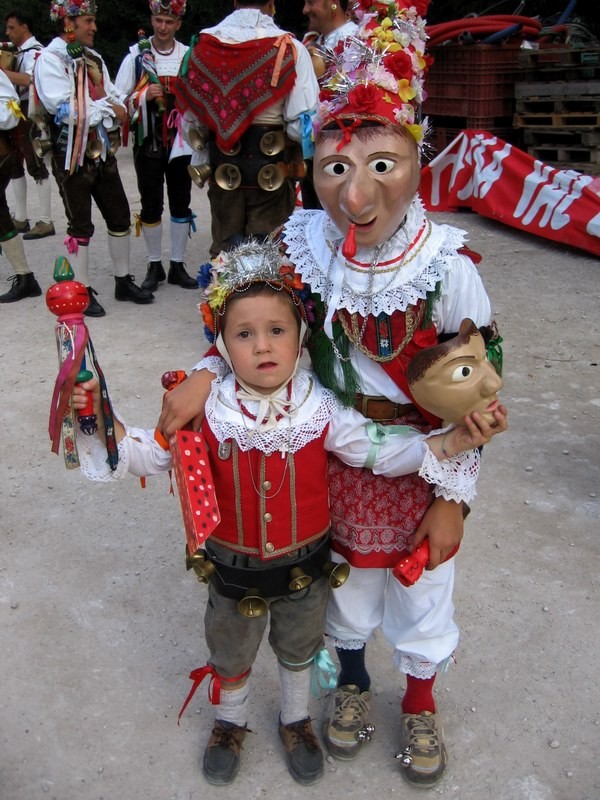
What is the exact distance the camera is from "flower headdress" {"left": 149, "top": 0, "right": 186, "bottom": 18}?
5.05 m

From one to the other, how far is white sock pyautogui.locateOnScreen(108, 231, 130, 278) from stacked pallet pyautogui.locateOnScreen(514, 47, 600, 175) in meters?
3.59

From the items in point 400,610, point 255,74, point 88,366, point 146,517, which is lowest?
point 146,517

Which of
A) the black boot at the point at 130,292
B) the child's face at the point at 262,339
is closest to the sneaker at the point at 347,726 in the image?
the child's face at the point at 262,339

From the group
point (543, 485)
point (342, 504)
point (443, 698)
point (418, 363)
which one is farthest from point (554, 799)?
point (543, 485)

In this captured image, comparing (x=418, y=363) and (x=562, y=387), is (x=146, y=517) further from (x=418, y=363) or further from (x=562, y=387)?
(x=562, y=387)

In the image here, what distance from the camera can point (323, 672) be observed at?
2195 millimetres

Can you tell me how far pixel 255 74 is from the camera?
161 inches

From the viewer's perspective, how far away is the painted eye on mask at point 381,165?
5.92ft

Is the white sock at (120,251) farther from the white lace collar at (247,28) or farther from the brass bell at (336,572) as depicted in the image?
the brass bell at (336,572)

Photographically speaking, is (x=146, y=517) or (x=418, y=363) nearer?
(x=418, y=363)

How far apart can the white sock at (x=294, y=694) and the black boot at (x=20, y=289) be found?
414cm

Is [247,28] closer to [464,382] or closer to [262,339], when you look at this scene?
[262,339]

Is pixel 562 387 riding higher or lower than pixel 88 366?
lower

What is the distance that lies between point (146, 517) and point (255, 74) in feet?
7.51
